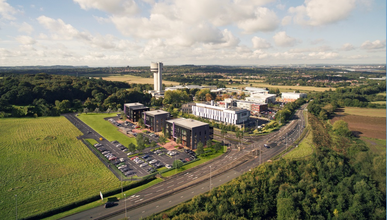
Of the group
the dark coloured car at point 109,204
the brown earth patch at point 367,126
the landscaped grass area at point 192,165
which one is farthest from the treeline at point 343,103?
the dark coloured car at point 109,204

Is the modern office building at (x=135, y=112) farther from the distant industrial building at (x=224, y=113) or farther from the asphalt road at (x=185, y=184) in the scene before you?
the asphalt road at (x=185, y=184)

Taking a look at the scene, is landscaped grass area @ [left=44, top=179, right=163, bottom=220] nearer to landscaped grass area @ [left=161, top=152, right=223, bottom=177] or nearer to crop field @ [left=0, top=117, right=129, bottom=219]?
crop field @ [left=0, top=117, right=129, bottom=219]

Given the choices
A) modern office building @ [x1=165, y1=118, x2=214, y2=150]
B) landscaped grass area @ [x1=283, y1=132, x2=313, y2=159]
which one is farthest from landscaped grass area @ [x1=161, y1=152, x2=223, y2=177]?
landscaped grass area @ [x1=283, y1=132, x2=313, y2=159]

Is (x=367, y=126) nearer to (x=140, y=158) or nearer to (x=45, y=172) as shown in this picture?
(x=140, y=158)

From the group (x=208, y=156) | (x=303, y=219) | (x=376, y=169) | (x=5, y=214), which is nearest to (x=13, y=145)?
(x=5, y=214)

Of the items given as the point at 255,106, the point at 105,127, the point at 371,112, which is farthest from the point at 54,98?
the point at 371,112

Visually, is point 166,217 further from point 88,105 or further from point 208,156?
point 88,105
